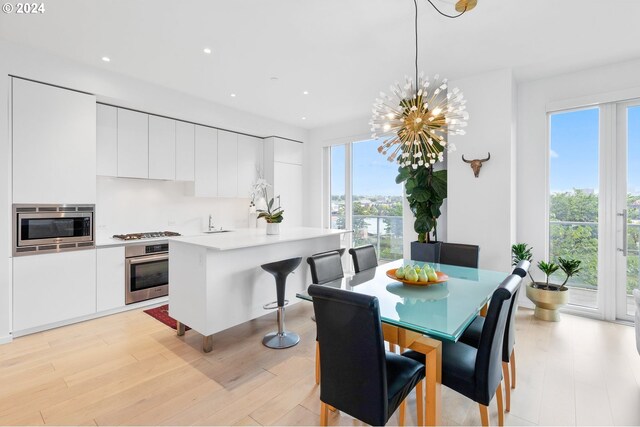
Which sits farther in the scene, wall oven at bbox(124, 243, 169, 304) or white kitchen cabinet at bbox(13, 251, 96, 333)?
wall oven at bbox(124, 243, 169, 304)

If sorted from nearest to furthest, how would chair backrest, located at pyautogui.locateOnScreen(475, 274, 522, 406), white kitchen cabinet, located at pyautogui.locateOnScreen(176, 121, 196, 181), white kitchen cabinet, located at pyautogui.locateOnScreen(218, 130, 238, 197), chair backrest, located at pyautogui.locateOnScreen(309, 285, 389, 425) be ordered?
chair backrest, located at pyautogui.locateOnScreen(309, 285, 389, 425), chair backrest, located at pyautogui.locateOnScreen(475, 274, 522, 406), white kitchen cabinet, located at pyautogui.locateOnScreen(176, 121, 196, 181), white kitchen cabinet, located at pyautogui.locateOnScreen(218, 130, 238, 197)

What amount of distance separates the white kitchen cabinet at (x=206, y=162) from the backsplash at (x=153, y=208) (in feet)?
0.77

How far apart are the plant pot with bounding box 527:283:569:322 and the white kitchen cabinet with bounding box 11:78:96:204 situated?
509cm

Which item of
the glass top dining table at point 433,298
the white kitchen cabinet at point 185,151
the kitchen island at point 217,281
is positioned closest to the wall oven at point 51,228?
the kitchen island at point 217,281

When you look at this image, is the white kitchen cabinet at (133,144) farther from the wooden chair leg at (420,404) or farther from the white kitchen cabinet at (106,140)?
the wooden chair leg at (420,404)

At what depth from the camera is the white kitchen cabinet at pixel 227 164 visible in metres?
5.05

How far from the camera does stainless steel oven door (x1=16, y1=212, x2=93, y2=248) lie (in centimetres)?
305

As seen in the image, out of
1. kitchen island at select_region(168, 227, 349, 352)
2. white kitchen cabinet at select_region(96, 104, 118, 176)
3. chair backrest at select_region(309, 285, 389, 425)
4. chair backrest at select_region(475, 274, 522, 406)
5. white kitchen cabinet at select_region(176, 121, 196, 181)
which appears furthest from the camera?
white kitchen cabinet at select_region(176, 121, 196, 181)

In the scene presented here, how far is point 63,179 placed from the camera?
10.8ft

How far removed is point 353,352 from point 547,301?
304 cm

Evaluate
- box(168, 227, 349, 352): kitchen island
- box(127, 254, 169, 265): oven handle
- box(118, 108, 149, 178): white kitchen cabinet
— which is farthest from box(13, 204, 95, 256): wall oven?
box(168, 227, 349, 352): kitchen island

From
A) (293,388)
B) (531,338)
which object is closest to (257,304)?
(293,388)

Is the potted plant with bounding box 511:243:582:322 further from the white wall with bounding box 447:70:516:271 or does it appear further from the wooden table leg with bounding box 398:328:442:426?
the wooden table leg with bounding box 398:328:442:426

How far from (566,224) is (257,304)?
3712 mm
